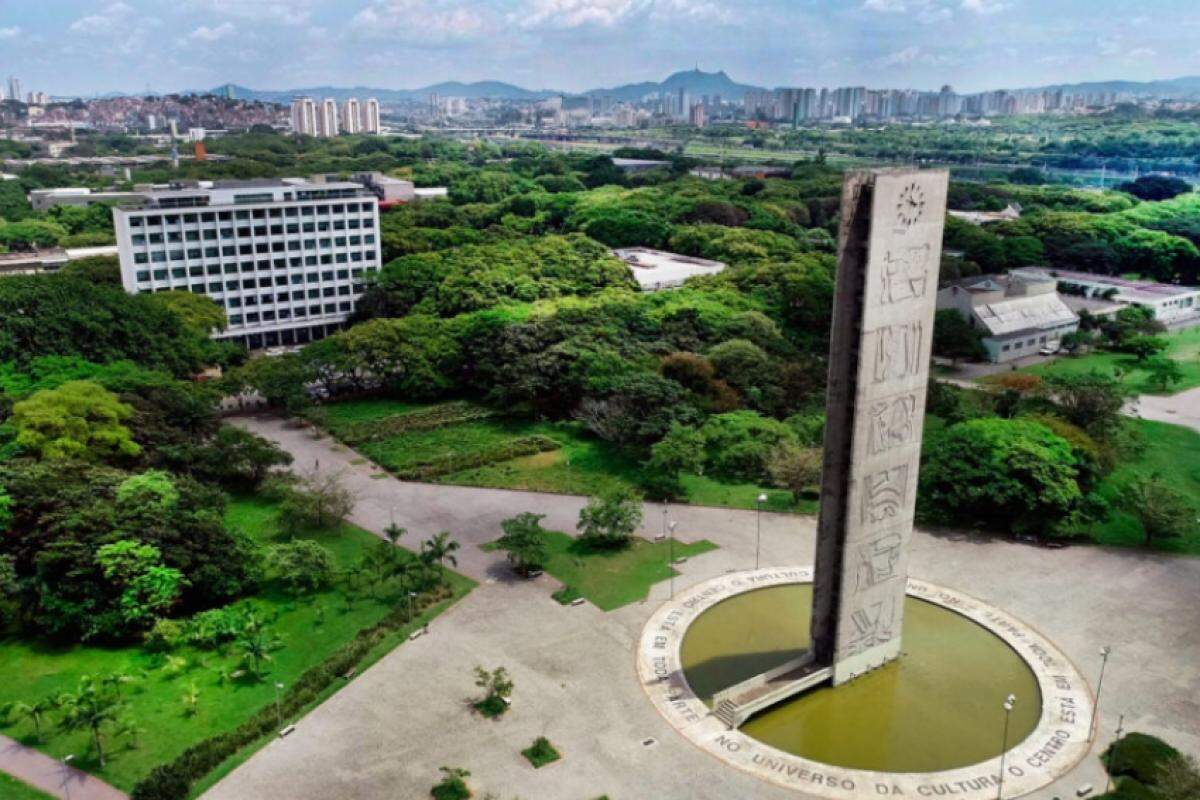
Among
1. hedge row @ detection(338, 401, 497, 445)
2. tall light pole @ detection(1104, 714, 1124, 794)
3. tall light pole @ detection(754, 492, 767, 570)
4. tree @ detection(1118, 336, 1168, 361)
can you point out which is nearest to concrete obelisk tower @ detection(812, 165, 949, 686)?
tall light pole @ detection(1104, 714, 1124, 794)

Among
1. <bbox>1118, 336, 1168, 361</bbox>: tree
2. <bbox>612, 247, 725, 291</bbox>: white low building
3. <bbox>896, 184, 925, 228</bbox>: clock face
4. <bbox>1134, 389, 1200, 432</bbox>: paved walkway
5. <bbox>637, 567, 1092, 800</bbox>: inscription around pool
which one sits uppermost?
<bbox>896, 184, 925, 228</bbox>: clock face

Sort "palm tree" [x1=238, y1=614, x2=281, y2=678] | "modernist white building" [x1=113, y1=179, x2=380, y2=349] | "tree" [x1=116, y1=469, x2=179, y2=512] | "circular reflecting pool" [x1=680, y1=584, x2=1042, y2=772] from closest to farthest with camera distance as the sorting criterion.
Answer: "circular reflecting pool" [x1=680, y1=584, x2=1042, y2=772], "palm tree" [x1=238, y1=614, x2=281, y2=678], "tree" [x1=116, y1=469, x2=179, y2=512], "modernist white building" [x1=113, y1=179, x2=380, y2=349]

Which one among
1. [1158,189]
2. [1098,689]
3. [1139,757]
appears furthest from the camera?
[1158,189]

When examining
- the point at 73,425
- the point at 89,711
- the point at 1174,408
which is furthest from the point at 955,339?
the point at 89,711

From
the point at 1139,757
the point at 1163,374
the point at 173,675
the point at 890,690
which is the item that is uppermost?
the point at 1163,374

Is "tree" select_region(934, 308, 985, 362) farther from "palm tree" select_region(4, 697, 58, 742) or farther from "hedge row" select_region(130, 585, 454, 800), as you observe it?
"palm tree" select_region(4, 697, 58, 742)

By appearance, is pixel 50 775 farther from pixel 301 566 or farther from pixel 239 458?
pixel 239 458
